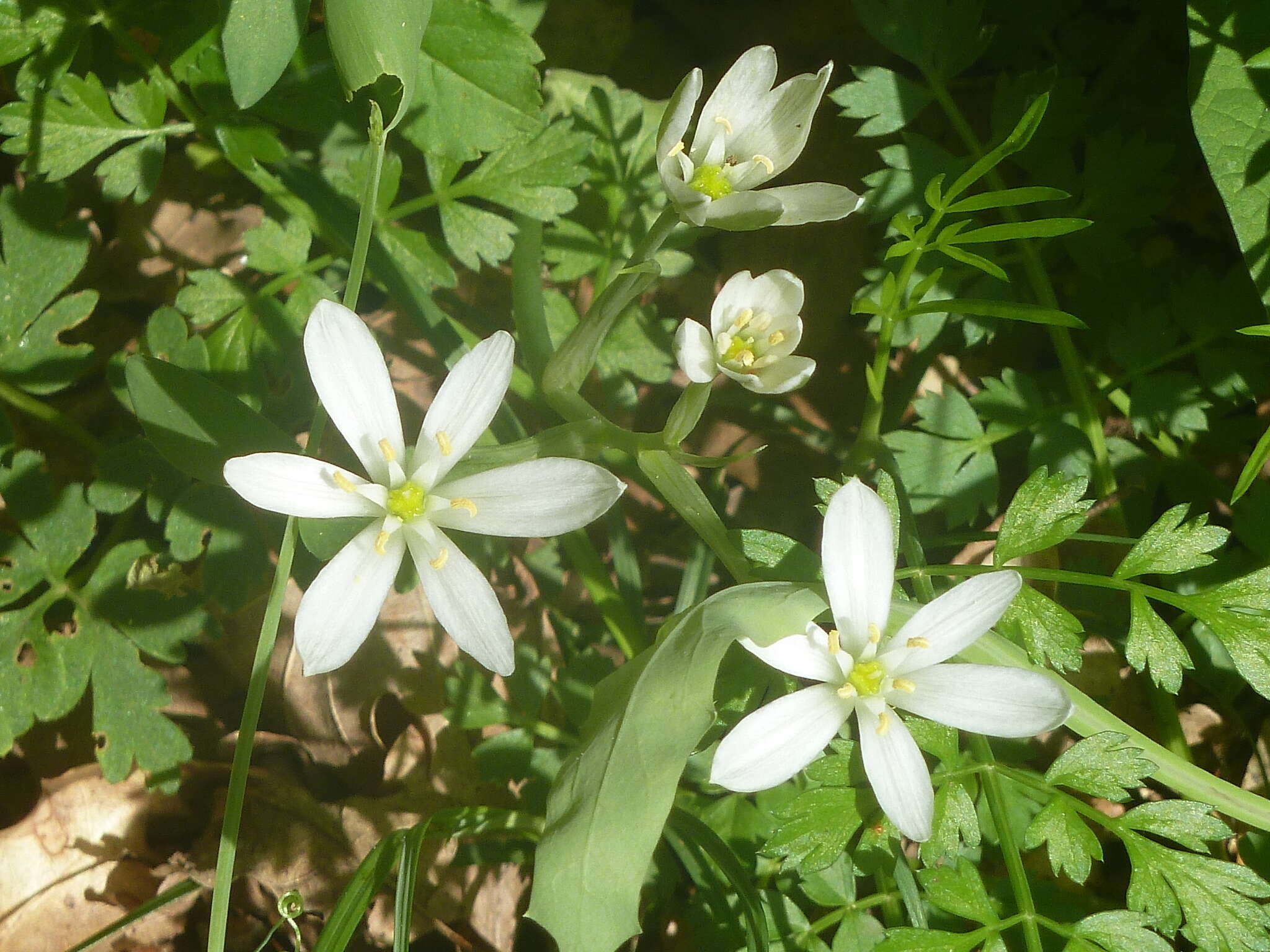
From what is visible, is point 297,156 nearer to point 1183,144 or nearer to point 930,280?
point 930,280

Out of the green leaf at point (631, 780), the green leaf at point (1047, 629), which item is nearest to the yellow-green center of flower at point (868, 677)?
the green leaf at point (631, 780)

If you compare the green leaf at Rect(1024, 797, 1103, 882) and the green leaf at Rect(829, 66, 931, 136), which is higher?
the green leaf at Rect(829, 66, 931, 136)

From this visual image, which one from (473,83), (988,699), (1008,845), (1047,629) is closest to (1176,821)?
(1008,845)

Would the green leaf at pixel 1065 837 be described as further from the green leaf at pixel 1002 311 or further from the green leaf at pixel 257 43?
the green leaf at pixel 257 43

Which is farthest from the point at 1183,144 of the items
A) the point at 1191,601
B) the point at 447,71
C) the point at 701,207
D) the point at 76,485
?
the point at 76,485

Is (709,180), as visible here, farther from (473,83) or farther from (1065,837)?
(1065,837)

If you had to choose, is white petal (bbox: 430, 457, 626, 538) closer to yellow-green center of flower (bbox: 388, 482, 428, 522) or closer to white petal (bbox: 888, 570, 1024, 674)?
yellow-green center of flower (bbox: 388, 482, 428, 522)

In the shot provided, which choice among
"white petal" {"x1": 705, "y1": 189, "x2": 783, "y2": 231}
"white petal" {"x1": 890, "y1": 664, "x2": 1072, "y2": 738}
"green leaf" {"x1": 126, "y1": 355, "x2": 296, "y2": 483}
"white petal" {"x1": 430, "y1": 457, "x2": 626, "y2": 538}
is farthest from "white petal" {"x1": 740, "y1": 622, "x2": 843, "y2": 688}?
"green leaf" {"x1": 126, "y1": 355, "x2": 296, "y2": 483}
